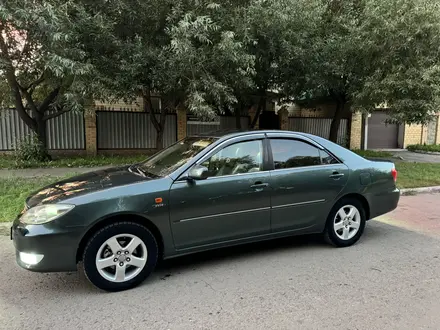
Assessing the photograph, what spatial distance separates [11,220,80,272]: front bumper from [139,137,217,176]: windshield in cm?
117

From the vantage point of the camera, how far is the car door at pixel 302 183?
14.8ft

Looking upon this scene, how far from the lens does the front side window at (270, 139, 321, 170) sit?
4.64m

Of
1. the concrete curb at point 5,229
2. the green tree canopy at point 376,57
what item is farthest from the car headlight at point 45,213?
the green tree canopy at point 376,57

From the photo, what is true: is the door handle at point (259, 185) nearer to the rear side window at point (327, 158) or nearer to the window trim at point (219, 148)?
the window trim at point (219, 148)

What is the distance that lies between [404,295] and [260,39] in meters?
7.78

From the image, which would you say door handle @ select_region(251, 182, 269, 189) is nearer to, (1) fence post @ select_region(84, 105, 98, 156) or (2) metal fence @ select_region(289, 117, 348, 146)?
(1) fence post @ select_region(84, 105, 98, 156)

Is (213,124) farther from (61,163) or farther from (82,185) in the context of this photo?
(82,185)

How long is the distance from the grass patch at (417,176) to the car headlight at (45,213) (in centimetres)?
785

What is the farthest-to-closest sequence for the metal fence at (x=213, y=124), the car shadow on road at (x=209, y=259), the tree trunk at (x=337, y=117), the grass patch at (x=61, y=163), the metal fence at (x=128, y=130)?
the metal fence at (x=213, y=124) < the tree trunk at (x=337, y=117) < the metal fence at (x=128, y=130) < the grass patch at (x=61, y=163) < the car shadow on road at (x=209, y=259)

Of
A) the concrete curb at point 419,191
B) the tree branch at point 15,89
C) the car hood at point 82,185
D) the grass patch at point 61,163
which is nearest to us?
the car hood at point 82,185

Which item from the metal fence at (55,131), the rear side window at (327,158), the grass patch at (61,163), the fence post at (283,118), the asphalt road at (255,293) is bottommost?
the asphalt road at (255,293)

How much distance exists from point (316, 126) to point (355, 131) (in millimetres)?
2209

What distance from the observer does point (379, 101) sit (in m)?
10.6

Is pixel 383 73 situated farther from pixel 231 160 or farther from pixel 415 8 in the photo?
pixel 231 160
